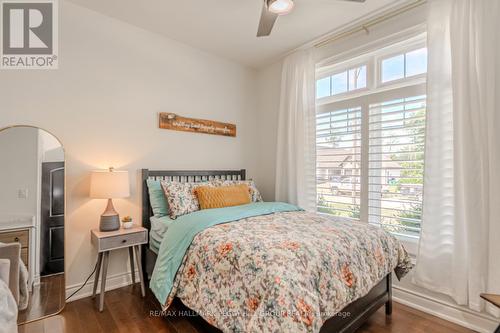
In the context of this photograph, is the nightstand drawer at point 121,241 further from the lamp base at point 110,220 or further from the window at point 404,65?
the window at point 404,65

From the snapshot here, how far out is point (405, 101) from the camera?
251cm

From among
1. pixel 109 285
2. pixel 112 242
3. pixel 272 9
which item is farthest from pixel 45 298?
pixel 272 9

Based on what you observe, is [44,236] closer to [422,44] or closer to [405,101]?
[405,101]

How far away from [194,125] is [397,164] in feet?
7.83

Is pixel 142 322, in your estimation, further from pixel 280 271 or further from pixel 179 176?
pixel 179 176

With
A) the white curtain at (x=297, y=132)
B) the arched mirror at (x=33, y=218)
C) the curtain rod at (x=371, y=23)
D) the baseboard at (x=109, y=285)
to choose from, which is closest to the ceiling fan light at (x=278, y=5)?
the curtain rod at (x=371, y=23)

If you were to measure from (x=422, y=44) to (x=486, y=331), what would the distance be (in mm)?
2488

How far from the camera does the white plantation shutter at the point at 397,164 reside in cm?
242

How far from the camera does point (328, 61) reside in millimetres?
3135

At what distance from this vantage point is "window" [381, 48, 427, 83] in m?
2.44

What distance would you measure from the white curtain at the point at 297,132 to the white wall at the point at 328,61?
26 cm

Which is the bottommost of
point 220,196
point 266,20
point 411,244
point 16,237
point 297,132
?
point 411,244

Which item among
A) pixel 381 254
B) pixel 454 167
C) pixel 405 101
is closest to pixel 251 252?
pixel 381 254

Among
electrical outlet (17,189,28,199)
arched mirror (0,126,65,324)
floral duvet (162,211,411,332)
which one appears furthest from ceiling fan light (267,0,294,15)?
electrical outlet (17,189,28,199)
